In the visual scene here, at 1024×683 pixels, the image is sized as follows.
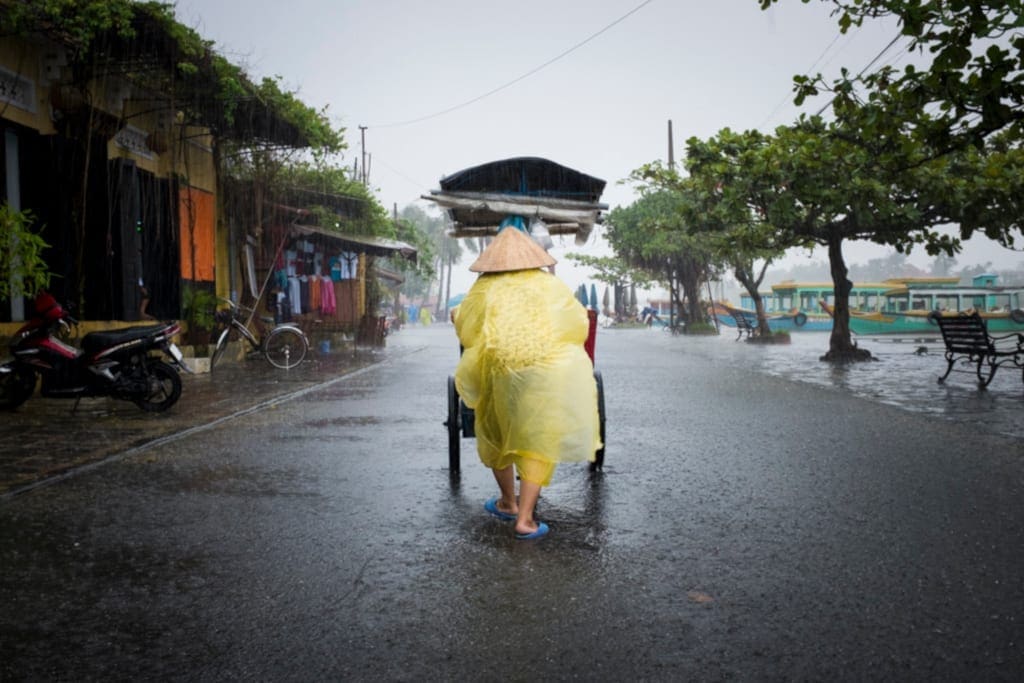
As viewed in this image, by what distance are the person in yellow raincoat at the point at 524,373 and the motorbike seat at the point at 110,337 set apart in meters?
5.98

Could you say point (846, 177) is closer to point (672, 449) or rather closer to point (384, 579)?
point (672, 449)

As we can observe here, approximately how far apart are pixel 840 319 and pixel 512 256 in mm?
17913

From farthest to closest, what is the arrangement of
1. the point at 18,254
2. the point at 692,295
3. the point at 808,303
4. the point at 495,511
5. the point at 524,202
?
the point at 808,303
the point at 692,295
the point at 18,254
the point at 524,202
the point at 495,511

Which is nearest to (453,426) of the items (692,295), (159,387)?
(159,387)

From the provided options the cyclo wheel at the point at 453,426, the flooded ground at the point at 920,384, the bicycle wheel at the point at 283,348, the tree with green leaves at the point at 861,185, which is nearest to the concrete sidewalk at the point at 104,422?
the bicycle wheel at the point at 283,348

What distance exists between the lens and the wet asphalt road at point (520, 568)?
2846 millimetres

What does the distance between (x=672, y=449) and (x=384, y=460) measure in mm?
2402

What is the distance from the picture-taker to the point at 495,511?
4859mm

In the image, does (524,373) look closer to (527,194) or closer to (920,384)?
(527,194)

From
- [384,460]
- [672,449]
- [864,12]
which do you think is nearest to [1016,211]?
[864,12]

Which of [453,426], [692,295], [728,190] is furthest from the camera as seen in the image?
[692,295]

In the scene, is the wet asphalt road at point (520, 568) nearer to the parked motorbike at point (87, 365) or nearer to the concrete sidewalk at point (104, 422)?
the concrete sidewalk at point (104, 422)

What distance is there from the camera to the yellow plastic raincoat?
445 centimetres

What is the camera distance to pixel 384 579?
369 centimetres
